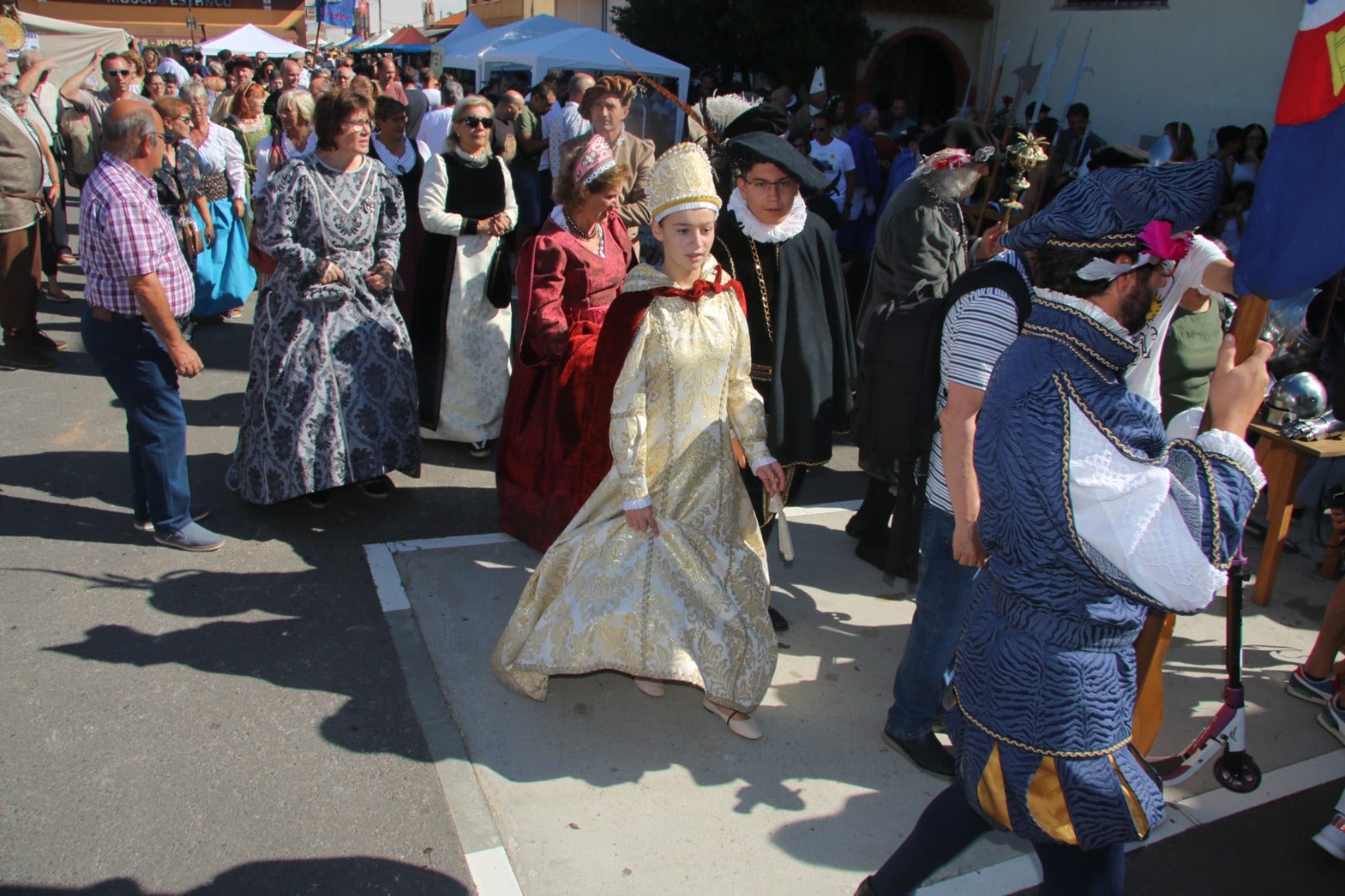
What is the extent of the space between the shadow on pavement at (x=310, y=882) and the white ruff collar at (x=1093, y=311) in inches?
82.7

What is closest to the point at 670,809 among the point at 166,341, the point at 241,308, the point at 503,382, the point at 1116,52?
the point at 166,341

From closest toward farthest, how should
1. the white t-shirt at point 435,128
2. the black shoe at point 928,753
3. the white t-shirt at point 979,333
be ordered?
the white t-shirt at point 979,333
the black shoe at point 928,753
the white t-shirt at point 435,128

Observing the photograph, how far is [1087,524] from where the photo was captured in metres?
1.77

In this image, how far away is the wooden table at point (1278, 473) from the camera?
412 centimetres

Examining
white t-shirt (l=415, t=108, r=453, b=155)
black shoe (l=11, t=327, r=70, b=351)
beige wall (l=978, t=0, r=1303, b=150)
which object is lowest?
black shoe (l=11, t=327, r=70, b=351)

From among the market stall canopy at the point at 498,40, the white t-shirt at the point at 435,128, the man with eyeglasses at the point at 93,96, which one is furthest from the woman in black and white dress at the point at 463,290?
the market stall canopy at the point at 498,40

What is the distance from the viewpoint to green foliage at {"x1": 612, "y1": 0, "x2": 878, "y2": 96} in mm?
17766

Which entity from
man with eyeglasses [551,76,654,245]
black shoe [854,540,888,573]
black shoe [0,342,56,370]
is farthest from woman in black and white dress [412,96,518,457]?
black shoe [0,342,56,370]

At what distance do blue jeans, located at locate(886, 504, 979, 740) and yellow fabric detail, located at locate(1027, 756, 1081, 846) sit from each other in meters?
0.97

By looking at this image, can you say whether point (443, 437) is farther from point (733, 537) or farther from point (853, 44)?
point (853, 44)

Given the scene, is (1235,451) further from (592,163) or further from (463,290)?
(463,290)

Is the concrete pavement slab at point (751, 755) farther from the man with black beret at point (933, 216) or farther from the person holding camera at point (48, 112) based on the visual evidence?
the person holding camera at point (48, 112)

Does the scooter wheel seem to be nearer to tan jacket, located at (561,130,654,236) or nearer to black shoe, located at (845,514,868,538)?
black shoe, located at (845,514,868,538)

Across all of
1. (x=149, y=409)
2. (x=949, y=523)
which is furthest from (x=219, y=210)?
(x=949, y=523)
